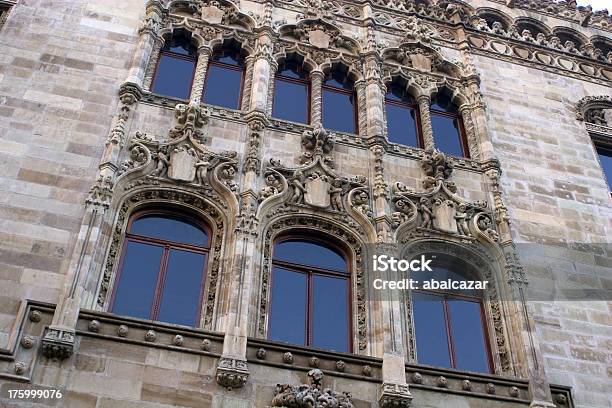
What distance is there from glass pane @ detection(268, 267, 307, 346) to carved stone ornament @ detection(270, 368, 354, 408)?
119cm

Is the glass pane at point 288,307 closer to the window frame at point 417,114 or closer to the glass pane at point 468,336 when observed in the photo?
the glass pane at point 468,336

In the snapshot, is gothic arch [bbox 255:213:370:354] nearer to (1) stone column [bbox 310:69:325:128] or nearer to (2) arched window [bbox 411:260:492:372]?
(2) arched window [bbox 411:260:492:372]

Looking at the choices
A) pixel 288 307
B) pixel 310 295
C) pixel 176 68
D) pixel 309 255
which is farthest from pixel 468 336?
pixel 176 68

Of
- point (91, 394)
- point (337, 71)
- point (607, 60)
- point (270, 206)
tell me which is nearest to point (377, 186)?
point (270, 206)

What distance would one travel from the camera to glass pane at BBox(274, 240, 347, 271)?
568 inches

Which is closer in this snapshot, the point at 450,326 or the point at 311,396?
the point at 311,396

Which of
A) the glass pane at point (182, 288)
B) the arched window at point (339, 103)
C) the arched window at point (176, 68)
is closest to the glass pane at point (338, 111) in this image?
the arched window at point (339, 103)

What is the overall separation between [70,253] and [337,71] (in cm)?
897

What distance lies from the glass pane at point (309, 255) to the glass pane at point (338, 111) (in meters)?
3.68

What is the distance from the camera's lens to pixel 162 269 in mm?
13492

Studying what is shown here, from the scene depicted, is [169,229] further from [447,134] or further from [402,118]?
[447,134]

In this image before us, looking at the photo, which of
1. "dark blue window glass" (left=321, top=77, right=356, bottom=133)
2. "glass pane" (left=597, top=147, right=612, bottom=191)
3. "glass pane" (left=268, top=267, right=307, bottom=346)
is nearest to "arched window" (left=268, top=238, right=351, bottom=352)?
"glass pane" (left=268, top=267, right=307, bottom=346)

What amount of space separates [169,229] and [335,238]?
316 cm

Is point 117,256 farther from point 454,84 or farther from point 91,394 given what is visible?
point 454,84
